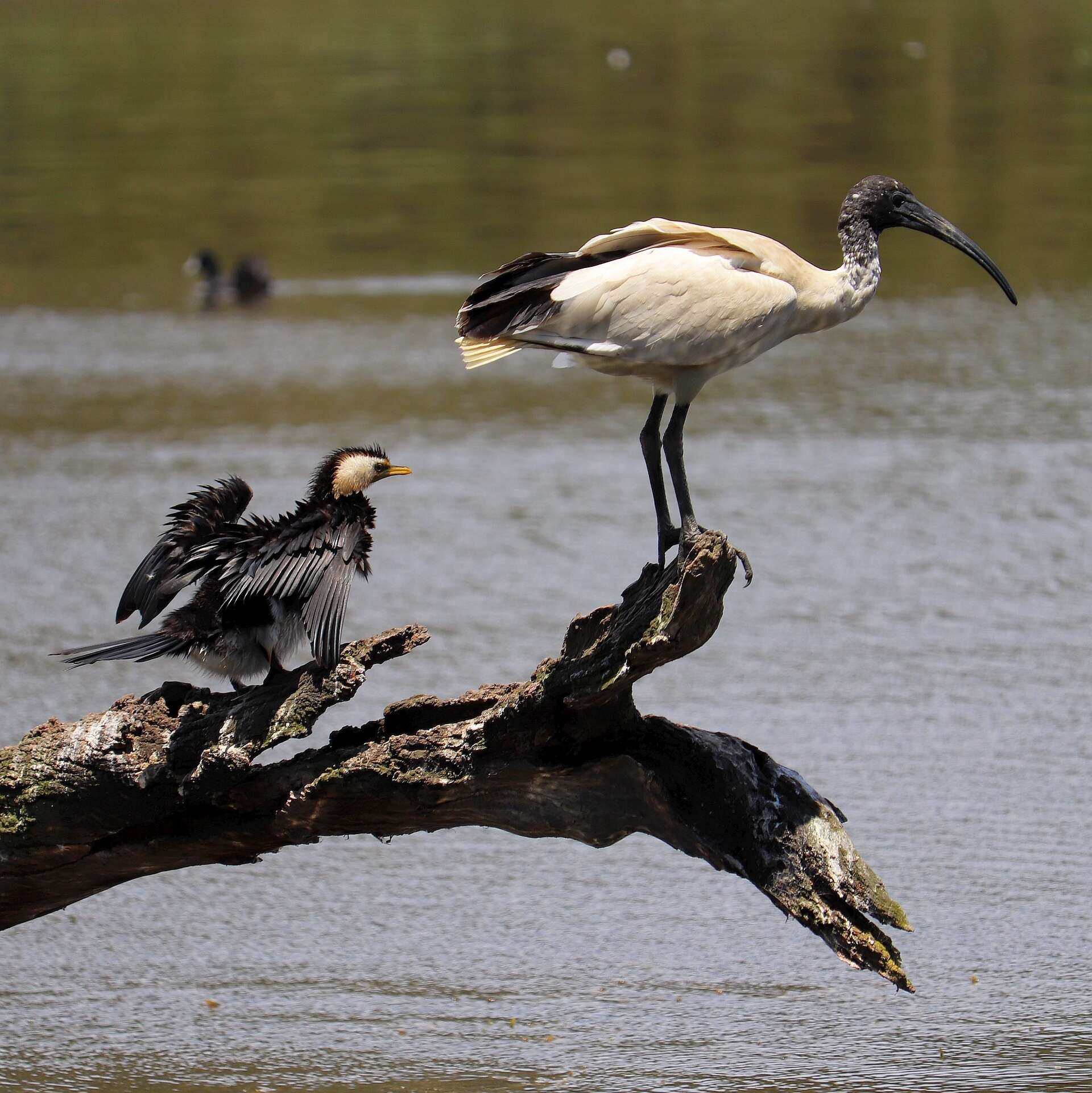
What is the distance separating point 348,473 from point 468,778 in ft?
2.65

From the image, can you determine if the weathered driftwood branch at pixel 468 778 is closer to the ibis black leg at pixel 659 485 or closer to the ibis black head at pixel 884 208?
the ibis black leg at pixel 659 485

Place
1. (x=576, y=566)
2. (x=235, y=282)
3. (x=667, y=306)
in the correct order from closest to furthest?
(x=667, y=306)
(x=576, y=566)
(x=235, y=282)

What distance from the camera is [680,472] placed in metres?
4.45

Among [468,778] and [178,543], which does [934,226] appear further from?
[178,543]

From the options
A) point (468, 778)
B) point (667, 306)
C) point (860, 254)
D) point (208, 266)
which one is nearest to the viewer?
point (468, 778)

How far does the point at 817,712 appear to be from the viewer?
22.4 ft

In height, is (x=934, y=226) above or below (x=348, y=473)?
above

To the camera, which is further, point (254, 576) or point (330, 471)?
point (330, 471)

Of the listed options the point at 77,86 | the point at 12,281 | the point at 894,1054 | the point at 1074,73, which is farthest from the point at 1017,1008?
the point at 77,86

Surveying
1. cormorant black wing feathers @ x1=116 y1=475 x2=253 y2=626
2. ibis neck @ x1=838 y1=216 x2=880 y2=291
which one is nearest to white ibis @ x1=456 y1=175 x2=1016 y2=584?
ibis neck @ x1=838 y1=216 x2=880 y2=291

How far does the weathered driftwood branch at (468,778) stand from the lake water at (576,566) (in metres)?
0.64

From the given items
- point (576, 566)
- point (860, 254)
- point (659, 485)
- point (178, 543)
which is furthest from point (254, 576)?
point (576, 566)

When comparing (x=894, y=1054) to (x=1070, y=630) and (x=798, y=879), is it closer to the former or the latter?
(x=798, y=879)

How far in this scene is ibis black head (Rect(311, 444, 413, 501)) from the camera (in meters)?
4.61
